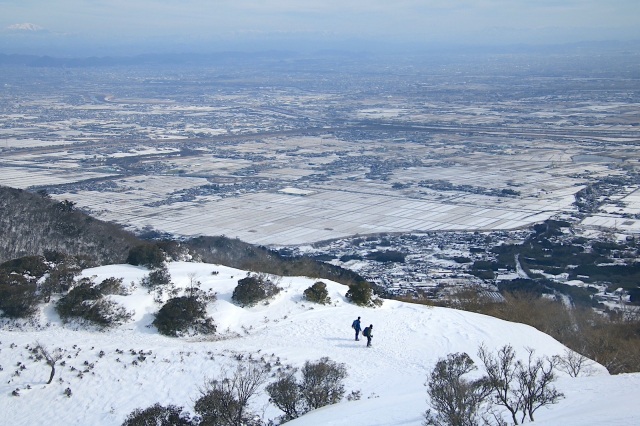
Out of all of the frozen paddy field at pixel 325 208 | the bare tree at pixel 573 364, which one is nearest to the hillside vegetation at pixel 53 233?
the frozen paddy field at pixel 325 208

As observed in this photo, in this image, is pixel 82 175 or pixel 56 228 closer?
pixel 56 228

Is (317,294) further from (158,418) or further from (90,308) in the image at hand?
(158,418)

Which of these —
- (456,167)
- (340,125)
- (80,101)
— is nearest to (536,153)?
(456,167)

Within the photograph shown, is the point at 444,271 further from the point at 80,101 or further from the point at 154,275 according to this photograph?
the point at 80,101

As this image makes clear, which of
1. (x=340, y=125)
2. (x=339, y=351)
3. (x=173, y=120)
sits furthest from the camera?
(x=173, y=120)

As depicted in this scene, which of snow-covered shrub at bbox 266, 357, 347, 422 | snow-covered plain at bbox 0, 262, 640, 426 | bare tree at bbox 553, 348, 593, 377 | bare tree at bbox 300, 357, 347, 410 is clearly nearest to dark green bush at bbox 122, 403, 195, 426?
snow-covered plain at bbox 0, 262, 640, 426

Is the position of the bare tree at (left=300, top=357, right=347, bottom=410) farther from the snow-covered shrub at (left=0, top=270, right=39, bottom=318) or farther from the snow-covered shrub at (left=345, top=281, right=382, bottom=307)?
the snow-covered shrub at (left=0, top=270, right=39, bottom=318)

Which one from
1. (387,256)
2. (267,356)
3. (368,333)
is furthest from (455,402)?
(387,256)
